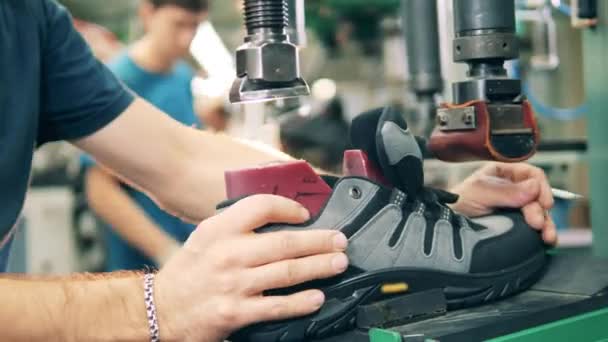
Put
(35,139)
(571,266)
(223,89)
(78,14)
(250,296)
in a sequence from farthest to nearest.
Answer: (78,14)
(223,89)
(35,139)
(571,266)
(250,296)

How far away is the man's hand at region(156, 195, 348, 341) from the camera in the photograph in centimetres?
73

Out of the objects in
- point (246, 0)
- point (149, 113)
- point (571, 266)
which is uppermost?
point (246, 0)

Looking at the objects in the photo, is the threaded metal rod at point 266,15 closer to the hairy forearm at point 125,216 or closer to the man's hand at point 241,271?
the man's hand at point 241,271

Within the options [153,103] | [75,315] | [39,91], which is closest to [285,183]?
[75,315]

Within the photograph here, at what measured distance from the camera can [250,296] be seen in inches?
29.1

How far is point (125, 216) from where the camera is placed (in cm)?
228

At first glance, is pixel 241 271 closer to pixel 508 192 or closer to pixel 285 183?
pixel 285 183

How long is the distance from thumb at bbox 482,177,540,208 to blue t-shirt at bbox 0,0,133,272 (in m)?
0.58

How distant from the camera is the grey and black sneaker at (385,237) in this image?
2.50 ft

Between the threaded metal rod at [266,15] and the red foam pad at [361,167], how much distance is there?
0.17m

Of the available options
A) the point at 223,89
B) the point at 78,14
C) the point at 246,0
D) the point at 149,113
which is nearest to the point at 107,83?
the point at 149,113

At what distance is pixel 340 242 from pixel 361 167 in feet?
0.35

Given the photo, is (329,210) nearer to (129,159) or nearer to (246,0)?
(246,0)

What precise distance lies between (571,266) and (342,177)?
0.33m
